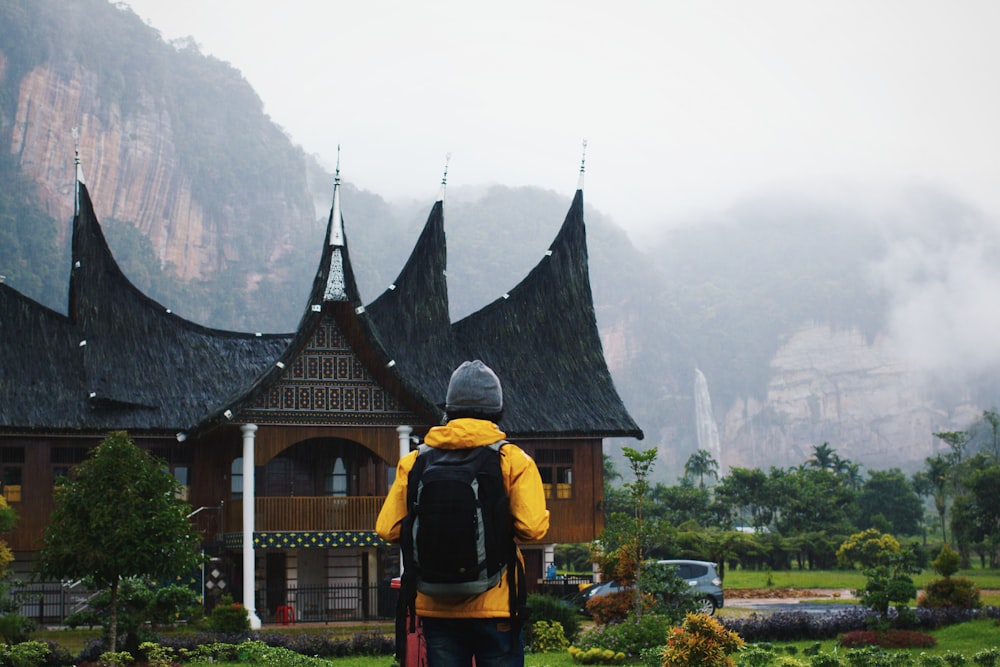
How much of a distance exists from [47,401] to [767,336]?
152810mm

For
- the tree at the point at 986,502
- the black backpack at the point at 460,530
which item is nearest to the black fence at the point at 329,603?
the black backpack at the point at 460,530

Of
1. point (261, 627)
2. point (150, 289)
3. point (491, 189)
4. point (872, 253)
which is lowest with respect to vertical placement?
point (261, 627)

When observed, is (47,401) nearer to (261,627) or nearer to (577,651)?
(261,627)

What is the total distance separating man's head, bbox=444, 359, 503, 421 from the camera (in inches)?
213

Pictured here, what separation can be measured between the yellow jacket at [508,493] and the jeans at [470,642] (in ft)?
0.14

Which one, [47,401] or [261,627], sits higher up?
[47,401]

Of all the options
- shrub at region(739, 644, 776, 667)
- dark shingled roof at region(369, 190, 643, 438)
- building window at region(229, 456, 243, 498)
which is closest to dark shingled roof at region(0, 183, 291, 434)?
building window at region(229, 456, 243, 498)

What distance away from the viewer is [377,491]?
2809cm

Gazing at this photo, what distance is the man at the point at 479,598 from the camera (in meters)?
5.15

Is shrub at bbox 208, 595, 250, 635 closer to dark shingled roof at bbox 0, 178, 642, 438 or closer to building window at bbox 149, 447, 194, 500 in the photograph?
dark shingled roof at bbox 0, 178, 642, 438

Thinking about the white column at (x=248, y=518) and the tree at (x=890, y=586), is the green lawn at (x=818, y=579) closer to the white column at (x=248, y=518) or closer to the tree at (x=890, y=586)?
the tree at (x=890, y=586)

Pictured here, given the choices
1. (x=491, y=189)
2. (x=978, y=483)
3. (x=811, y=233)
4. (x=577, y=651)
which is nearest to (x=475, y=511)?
(x=577, y=651)

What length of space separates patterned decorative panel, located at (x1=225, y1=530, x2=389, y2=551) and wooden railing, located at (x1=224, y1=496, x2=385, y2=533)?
161 mm

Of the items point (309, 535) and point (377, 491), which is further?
point (377, 491)
